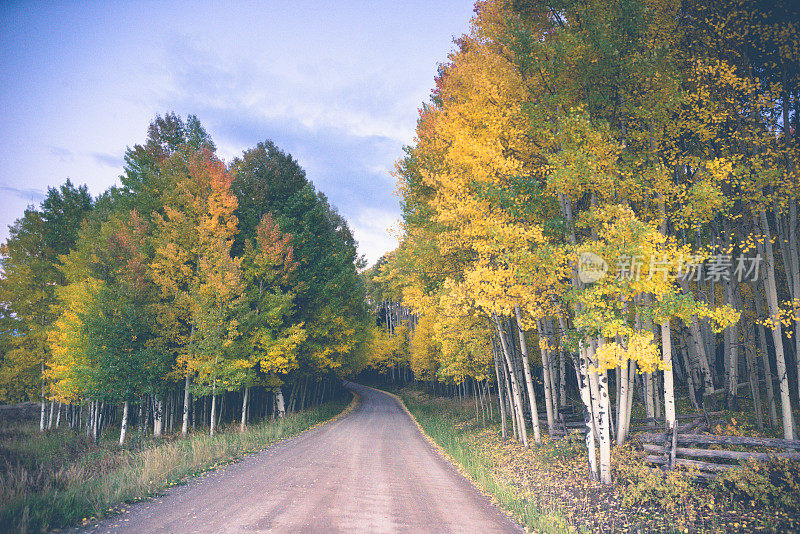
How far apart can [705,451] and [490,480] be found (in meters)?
4.50

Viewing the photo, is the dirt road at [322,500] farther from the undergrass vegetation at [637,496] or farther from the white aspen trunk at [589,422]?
the white aspen trunk at [589,422]

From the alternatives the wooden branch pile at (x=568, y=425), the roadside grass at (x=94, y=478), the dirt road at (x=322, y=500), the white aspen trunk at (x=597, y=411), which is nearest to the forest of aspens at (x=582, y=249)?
the white aspen trunk at (x=597, y=411)

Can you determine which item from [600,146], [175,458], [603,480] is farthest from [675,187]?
[175,458]

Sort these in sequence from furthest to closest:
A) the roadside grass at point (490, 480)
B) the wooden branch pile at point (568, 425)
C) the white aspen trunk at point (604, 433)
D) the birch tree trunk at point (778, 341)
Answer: the wooden branch pile at point (568, 425)
the birch tree trunk at point (778, 341)
the white aspen trunk at point (604, 433)
the roadside grass at point (490, 480)

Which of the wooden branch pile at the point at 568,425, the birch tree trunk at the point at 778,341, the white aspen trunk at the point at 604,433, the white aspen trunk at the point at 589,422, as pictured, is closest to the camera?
the white aspen trunk at the point at 604,433

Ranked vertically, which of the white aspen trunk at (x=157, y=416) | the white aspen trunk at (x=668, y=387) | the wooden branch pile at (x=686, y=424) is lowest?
the white aspen trunk at (x=157, y=416)

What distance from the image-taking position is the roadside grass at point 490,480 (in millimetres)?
5926

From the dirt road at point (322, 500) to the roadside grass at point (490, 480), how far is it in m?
0.34

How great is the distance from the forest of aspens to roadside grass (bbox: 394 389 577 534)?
19.9 inches

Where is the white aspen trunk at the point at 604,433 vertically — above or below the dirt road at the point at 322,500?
above

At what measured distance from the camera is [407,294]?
11945mm

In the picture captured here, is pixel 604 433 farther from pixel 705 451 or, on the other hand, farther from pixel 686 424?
pixel 686 424

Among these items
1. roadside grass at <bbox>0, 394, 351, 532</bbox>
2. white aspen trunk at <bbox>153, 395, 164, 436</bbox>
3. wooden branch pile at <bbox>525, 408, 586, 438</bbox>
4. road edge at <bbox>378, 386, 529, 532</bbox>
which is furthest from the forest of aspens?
roadside grass at <bbox>0, 394, 351, 532</bbox>

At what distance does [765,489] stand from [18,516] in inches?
467
